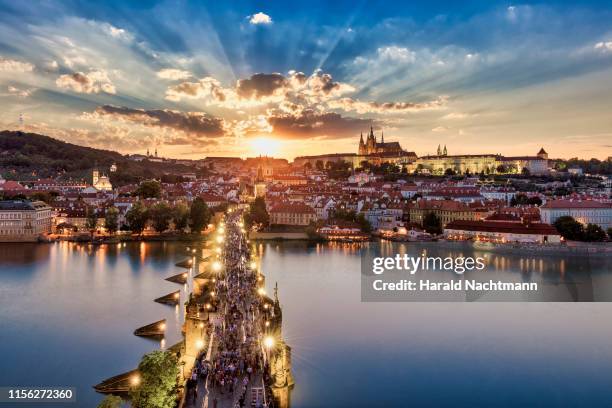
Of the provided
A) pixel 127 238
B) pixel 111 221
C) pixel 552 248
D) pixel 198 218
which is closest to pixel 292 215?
pixel 198 218

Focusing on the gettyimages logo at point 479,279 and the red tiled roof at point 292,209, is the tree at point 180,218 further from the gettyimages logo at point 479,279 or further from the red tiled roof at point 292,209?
the gettyimages logo at point 479,279

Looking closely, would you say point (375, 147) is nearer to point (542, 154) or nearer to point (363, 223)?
point (542, 154)

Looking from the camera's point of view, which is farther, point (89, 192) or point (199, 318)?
point (89, 192)

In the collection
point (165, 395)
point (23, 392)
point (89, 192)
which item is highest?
point (89, 192)

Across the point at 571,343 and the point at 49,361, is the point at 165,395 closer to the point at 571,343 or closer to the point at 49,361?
the point at 49,361

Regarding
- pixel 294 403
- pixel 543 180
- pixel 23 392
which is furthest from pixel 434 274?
pixel 543 180
